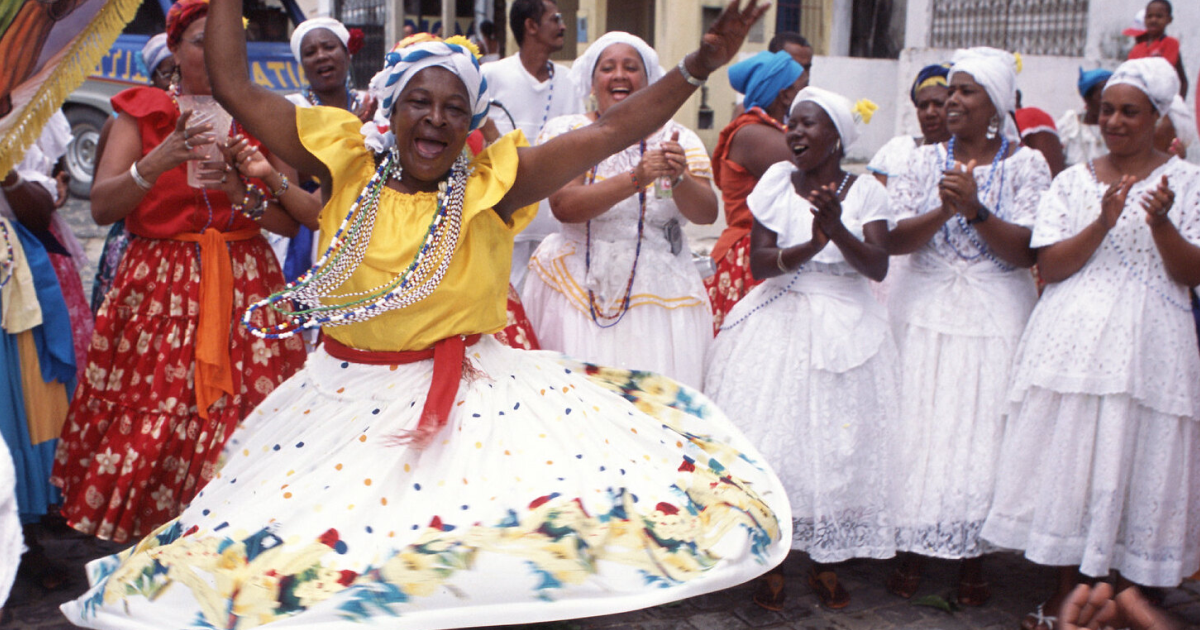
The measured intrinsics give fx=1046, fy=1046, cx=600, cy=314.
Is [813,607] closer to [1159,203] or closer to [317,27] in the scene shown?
[1159,203]

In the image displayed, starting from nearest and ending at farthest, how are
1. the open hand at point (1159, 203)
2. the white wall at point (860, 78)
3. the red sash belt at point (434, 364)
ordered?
the red sash belt at point (434, 364), the open hand at point (1159, 203), the white wall at point (860, 78)

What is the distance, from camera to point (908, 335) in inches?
177

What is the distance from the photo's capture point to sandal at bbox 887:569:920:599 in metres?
4.35

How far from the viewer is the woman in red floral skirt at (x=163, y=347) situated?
406cm

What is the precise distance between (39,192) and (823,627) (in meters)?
3.72

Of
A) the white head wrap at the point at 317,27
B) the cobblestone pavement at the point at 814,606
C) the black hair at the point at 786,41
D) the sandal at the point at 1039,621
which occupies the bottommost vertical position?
the cobblestone pavement at the point at 814,606

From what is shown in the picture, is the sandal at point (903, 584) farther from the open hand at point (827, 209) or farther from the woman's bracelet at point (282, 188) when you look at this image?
the woman's bracelet at point (282, 188)

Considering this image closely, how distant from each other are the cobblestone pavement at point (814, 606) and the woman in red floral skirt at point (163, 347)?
39 centimetres

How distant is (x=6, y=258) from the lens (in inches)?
165

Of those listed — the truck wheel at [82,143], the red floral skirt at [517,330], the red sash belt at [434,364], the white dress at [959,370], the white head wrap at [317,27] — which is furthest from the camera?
the truck wheel at [82,143]

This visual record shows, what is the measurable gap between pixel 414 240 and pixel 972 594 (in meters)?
2.77

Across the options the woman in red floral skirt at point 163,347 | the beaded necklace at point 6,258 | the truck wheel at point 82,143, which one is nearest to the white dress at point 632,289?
the woman in red floral skirt at point 163,347

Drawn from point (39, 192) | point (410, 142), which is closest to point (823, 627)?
point (410, 142)

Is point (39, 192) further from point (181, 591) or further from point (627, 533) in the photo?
point (627, 533)
